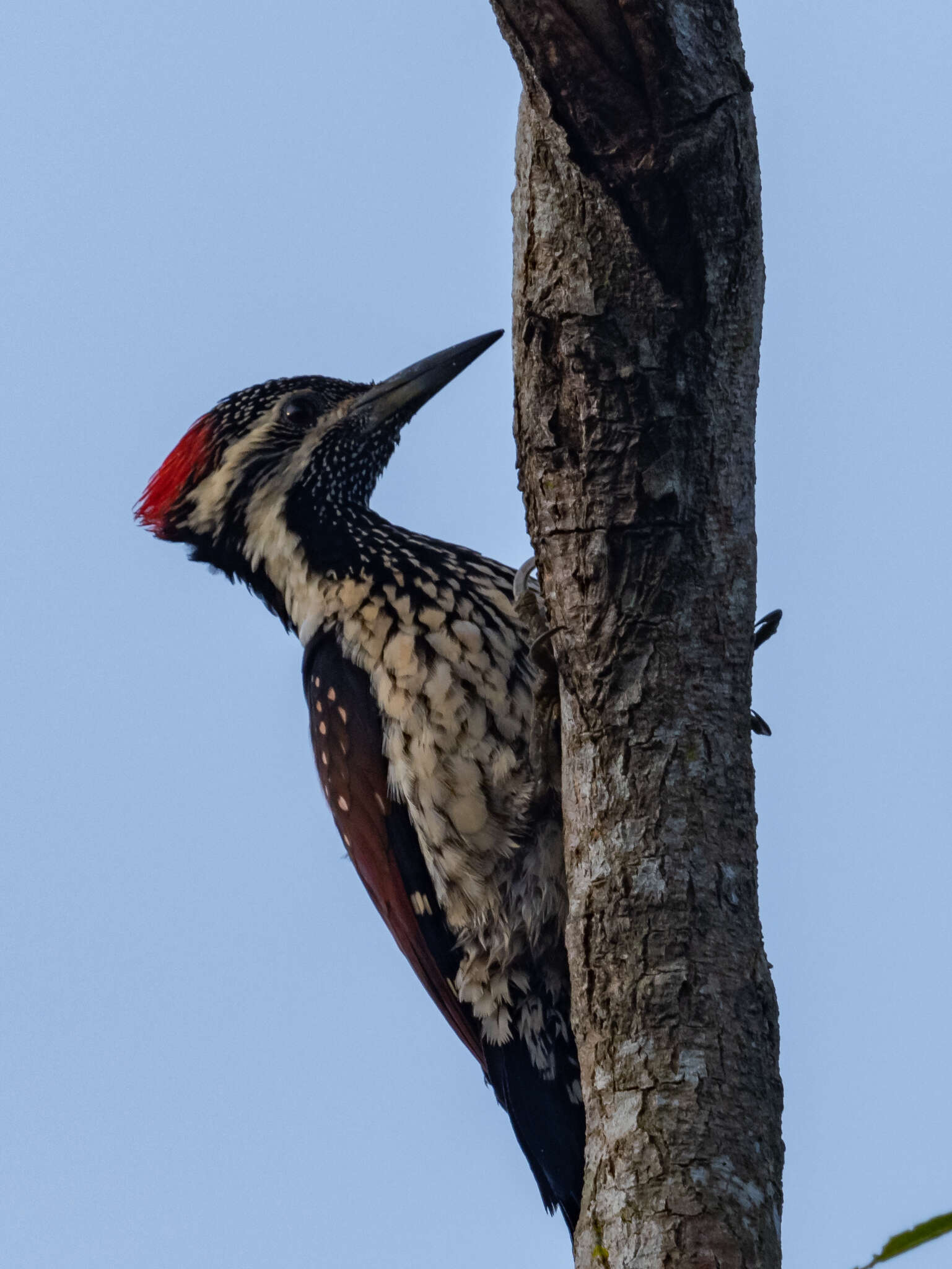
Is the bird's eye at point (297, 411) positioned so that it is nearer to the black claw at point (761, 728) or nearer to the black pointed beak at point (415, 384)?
the black pointed beak at point (415, 384)

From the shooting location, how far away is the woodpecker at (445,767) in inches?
138

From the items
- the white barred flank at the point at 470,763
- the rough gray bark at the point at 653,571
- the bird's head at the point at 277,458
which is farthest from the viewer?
the bird's head at the point at 277,458

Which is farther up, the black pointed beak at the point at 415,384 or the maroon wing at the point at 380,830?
the black pointed beak at the point at 415,384

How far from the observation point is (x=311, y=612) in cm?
400

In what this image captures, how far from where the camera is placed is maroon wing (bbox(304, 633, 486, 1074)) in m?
3.71

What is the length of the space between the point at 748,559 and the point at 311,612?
172 centimetres

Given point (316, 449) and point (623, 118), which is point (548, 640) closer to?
point (623, 118)

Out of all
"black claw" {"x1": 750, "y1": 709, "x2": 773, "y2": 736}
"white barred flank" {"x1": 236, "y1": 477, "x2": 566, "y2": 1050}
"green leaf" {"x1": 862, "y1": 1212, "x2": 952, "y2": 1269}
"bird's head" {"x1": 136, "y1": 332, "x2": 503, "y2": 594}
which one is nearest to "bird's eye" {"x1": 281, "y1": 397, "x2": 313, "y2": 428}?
"bird's head" {"x1": 136, "y1": 332, "x2": 503, "y2": 594}

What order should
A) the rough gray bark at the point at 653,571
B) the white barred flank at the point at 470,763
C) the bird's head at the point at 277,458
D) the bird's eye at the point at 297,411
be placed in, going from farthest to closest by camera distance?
the bird's eye at the point at 297,411 < the bird's head at the point at 277,458 < the white barred flank at the point at 470,763 < the rough gray bark at the point at 653,571

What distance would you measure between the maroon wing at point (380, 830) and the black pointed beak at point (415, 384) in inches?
34.4

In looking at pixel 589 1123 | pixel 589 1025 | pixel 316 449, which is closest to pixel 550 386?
pixel 589 1025

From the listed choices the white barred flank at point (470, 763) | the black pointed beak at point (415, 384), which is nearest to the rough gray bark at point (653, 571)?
the white barred flank at point (470, 763)

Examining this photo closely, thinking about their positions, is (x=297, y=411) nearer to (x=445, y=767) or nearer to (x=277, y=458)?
(x=277, y=458)

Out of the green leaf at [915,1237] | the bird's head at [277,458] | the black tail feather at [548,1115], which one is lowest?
the green leaf at [915,1237]
